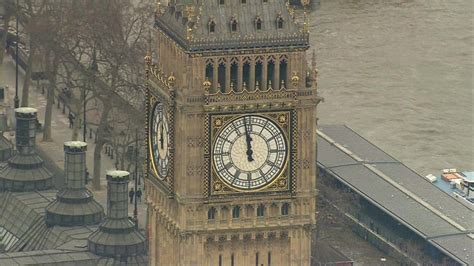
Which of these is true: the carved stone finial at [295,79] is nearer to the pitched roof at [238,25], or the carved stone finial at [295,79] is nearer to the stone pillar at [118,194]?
the pitched roof at [238,25]

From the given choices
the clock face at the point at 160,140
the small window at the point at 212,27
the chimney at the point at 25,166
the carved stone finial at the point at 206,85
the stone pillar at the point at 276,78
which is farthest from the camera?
the chimney at the point at 25,166

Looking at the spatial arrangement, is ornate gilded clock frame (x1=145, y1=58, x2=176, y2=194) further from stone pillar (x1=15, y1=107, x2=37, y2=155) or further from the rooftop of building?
stone pillar (x1=15, y1=107, x2=37, y2=155)

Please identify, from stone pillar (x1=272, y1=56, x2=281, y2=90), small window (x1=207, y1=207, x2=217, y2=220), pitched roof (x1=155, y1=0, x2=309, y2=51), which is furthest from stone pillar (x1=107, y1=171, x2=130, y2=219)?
stone pillar (x1=272, y1=56, x2=281, y2=90)

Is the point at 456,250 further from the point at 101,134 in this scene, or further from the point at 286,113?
the point at 286,113

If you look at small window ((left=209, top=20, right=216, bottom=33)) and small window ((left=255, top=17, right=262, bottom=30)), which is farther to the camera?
small window ((left=255, top=17, right=262, bottom=30))

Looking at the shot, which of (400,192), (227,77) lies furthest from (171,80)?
(400,192)

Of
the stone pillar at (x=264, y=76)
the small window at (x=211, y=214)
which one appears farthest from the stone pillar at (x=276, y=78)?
the small window at (x=211, y=214)
